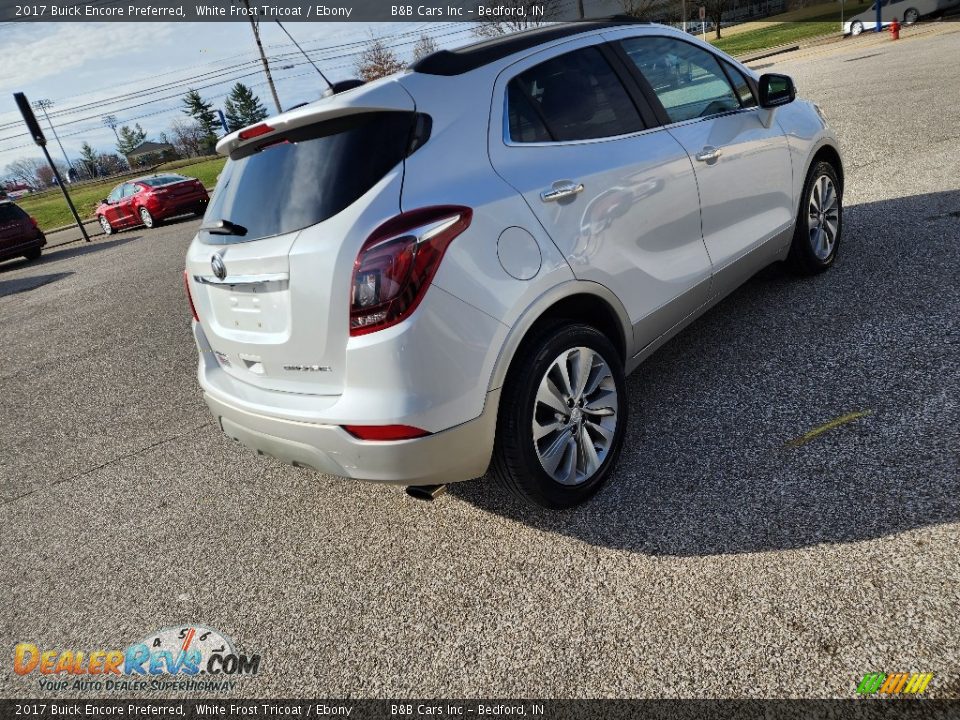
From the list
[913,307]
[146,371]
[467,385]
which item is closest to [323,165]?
[467,385]

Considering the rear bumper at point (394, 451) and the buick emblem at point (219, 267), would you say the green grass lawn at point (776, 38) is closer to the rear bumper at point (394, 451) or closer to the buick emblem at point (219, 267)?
the buick emblem at point (219, 267)

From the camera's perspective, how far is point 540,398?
270 centimetres

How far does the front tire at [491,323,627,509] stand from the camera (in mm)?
2629

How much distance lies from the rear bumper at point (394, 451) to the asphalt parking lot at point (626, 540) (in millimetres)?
507

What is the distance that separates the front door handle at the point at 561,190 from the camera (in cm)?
267

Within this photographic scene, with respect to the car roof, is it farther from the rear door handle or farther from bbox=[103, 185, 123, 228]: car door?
bbox=[103, 185, 123, 228]: car door

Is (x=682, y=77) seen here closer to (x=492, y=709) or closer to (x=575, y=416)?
(x=575, y=416)

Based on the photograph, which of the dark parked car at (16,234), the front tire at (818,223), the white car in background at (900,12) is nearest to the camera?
the front tire at (818,223)

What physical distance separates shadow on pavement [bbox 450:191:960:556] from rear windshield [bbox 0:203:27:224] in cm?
1762

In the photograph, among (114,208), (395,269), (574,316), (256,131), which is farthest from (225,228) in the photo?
(114,208)

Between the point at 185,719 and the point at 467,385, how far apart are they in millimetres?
1496

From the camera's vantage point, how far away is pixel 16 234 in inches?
641

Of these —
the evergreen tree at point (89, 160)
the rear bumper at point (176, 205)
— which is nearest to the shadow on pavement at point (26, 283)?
the rear bumper at point (176, 205)

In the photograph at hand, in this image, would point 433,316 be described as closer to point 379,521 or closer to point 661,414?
point 379,521
